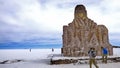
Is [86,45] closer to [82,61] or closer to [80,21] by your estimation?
[80,21]

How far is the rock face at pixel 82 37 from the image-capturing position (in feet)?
108

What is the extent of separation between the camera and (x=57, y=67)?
82.5ft

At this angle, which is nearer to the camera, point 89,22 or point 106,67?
point 106,67

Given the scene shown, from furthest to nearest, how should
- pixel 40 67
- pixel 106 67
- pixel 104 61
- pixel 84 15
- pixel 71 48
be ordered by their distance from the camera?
pixel 84 15
pixel 71 48
pixel 104 61
pixel 40 67
pixel 106 67

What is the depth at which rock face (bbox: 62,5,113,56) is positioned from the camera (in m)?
32.9

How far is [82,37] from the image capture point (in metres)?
33.4

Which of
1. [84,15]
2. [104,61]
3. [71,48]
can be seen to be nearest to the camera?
[104,61]

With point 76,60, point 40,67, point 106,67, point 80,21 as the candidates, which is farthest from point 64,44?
point 106,67

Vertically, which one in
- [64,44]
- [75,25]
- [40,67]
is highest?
[75,25]

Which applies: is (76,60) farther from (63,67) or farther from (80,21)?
(80,21)

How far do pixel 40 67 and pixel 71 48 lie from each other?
7.87m

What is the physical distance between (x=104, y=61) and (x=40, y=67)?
22.8 ft

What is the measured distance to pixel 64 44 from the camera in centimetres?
3362

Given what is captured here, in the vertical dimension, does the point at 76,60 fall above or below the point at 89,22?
below
